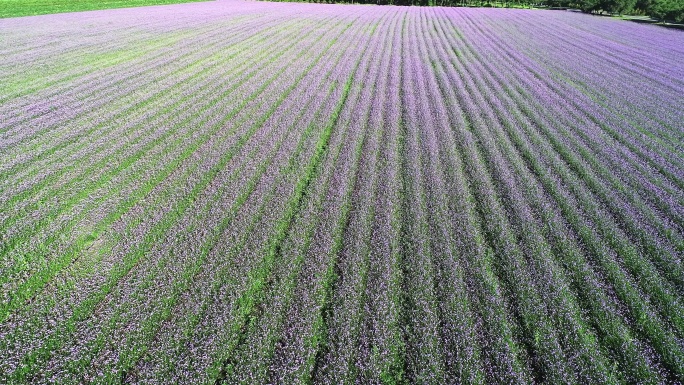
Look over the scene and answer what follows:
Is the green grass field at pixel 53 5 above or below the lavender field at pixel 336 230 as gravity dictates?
above

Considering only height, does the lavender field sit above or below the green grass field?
below

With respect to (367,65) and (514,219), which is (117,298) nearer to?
(514,219)

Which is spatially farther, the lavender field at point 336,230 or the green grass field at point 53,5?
the green grass field at point 53,5

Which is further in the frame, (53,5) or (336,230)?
(53,5)

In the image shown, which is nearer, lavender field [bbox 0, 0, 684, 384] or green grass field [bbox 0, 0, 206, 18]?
lavender field [bbox 0, 0, 684, 384]

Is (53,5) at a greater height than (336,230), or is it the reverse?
(53,5)
